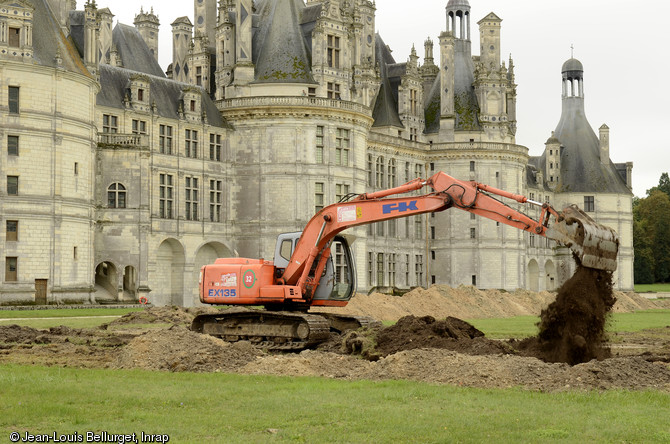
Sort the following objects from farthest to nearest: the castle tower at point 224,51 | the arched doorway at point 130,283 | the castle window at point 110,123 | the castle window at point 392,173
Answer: the castle window at point 392,173 < the castle tower at point 224,51 < the castle window at point 110,123 < the arched doorway at point 130,283

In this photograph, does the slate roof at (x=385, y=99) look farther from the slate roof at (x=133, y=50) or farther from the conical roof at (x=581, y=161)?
the conical roof at (x=581, y=161)

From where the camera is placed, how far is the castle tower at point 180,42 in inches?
2704

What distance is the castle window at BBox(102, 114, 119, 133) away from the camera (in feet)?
177

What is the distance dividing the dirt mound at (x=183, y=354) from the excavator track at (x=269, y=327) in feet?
→ 8.29

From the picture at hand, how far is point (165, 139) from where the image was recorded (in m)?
57.2

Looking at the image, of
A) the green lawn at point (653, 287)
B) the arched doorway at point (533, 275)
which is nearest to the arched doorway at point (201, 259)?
the arched doorway at point (533, 275)

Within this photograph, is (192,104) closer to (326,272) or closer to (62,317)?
(62,317)

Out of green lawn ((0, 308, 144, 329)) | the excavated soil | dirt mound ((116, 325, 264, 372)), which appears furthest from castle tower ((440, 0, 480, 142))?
dirt mound ((116, 325, 264, 372))

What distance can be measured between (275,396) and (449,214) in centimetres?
6408

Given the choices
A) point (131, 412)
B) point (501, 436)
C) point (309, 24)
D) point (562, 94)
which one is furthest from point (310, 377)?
point (562, 94)

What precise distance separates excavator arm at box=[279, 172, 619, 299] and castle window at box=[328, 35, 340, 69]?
37.9 m

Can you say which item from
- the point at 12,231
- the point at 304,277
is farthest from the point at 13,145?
the point at 304,277

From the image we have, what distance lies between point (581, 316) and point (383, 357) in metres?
4.50

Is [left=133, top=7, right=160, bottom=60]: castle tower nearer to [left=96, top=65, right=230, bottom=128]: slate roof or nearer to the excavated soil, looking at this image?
[left=96, top=65, right=230, bottom=128]: slate roof
